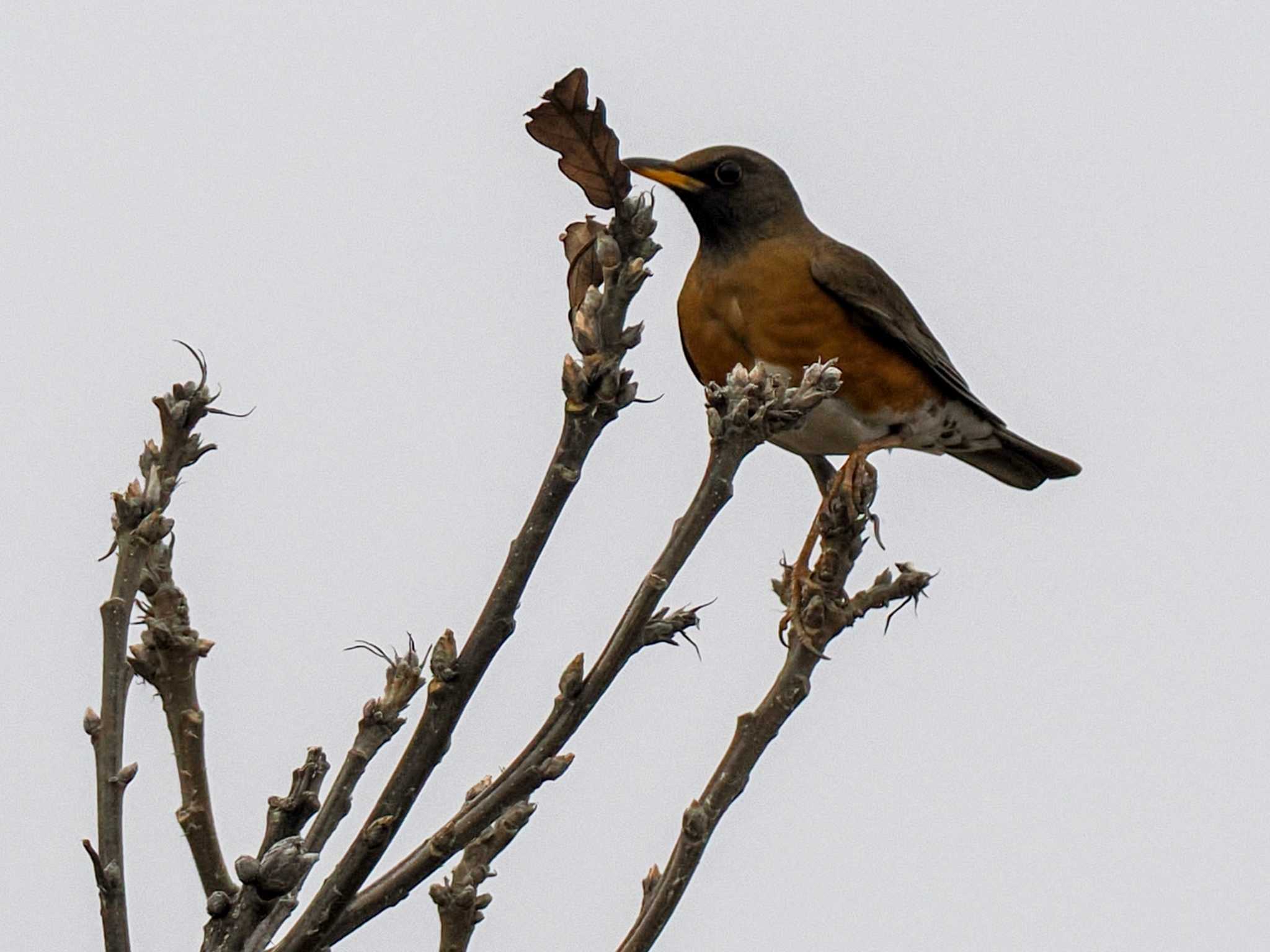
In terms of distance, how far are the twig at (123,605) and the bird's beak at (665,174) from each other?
2530 mm

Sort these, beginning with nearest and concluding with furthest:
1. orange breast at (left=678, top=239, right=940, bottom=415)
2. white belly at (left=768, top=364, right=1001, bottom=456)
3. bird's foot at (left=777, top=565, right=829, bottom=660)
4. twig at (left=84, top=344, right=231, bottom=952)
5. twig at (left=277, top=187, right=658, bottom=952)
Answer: twig at (left=84, top=344, right=231, bottom=952)
twig at (left=277, top=187, right=658, bottom=952)
bird's foot at (left=777, top=565, right=829, bottom=660)
orange breast at (left=678, top=239, right=940, bottom=415)
white belly at (left=768, top=364, right=1001, bottom=456)

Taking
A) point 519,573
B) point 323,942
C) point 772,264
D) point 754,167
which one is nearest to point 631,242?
point 519,573

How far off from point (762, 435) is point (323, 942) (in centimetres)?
98

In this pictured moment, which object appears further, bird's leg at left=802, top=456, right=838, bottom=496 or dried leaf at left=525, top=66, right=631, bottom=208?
bird's leg at left=802, top=456, right=838, bottom=496

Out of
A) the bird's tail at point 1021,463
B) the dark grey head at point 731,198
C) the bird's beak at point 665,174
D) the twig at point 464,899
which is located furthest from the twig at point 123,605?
the bird's tail at point 1021,463

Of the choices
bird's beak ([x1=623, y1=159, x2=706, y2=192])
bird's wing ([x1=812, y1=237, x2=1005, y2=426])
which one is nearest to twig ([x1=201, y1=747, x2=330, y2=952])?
bird's beak ([x1=623, y1=159, x2=706, y2=192])

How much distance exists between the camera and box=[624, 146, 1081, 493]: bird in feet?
18.5

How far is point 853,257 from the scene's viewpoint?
605 cm

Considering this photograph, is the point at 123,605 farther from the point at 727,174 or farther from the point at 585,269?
the point at 727,174

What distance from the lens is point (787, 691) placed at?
11.4 feet

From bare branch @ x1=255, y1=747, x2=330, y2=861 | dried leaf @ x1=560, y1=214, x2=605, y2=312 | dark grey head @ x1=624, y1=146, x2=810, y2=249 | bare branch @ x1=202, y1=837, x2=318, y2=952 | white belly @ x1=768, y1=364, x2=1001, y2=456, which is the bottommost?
bare branch @ x1=202, y1=837, x2=318, y2=952

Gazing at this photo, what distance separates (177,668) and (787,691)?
1323 millimetres

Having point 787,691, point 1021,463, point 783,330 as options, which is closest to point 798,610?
point 787,691

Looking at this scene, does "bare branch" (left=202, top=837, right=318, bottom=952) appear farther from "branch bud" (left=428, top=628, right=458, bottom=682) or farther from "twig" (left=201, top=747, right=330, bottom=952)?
"branch bud" (left=428, top=628, right=458, bottom=682)
